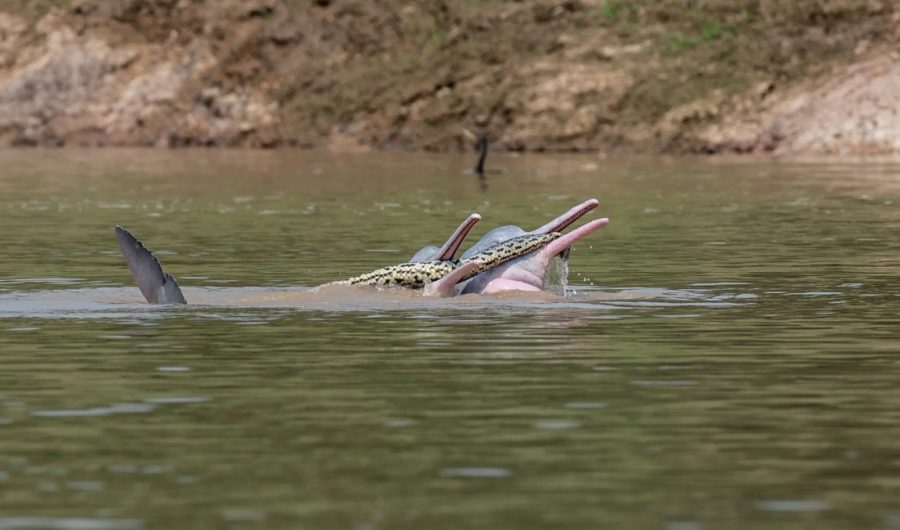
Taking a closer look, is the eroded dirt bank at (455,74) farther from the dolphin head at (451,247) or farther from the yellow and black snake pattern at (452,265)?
the yellow and black snake pattern at (452,265)

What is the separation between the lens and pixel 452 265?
22125 millimetres

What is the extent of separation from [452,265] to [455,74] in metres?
66.0

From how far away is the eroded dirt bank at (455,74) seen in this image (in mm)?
78250

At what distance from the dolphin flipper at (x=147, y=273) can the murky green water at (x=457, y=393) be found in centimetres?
34

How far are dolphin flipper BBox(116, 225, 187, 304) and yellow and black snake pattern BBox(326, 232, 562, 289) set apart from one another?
6.85 feet

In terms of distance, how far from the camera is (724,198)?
150ft

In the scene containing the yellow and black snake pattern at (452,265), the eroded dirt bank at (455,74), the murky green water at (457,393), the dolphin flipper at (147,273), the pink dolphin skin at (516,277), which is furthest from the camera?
the eroded dirt bank at (455,74)

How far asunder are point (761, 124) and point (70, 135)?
30.1m

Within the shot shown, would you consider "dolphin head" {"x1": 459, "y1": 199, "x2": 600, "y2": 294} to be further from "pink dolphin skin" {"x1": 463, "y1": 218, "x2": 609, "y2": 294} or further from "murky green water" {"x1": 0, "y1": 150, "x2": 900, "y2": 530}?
"murky green water" {"x1": 0, "y1": 150, "x2": 900, "y2": 530}

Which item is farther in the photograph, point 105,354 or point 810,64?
point 810,64

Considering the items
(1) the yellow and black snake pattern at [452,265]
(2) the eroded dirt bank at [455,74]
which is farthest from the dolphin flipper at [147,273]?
(2) the eroded dirt bank at [455,74]

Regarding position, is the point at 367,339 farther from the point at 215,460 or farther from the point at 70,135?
the point at 70,135

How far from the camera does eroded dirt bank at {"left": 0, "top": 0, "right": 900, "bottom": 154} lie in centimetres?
7825

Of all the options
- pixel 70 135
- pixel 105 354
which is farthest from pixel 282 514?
pixel 70 135
